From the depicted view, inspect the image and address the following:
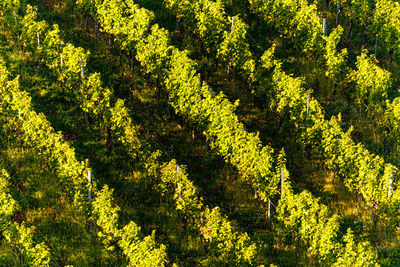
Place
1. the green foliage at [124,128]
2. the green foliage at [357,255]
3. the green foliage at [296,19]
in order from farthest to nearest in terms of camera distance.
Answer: the green foliage at [296,19], the green foliage at [124,128], the green foliage at [357,255]

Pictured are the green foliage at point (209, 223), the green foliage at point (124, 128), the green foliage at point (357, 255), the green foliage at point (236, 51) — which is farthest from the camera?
the green foliage at point (236, 51)

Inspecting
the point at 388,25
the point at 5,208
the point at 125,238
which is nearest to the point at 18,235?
the point at 5,208

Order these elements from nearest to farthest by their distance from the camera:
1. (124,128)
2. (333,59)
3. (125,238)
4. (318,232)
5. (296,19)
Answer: (125,238) → (318,232) → (124,128) → (333,59) → (296,19)

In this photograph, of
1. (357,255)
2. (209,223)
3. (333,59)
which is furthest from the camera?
(333,59)

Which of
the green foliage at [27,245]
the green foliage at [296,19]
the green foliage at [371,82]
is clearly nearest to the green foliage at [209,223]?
the green foliage at [27,245]

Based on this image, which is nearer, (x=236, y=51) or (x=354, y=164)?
(x=354, y=164)

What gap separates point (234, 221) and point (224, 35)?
40.9ft

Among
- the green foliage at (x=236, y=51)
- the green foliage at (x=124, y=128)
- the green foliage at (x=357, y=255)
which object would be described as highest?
the green foliage at (x=236, y=51)

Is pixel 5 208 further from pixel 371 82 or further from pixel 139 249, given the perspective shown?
pixel 371 82

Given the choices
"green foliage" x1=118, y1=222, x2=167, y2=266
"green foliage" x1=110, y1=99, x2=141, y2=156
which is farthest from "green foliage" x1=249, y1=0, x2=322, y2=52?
"green foliage" x1=118, y1=222, x2=167, y2=266

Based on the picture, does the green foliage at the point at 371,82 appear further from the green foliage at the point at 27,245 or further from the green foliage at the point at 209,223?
the green foliage at the point at 27,245

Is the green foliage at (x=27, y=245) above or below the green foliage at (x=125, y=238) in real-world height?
below

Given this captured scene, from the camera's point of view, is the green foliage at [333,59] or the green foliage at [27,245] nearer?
the green foliage at [27,245]

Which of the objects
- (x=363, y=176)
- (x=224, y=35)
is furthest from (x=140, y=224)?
(x=224, y=35)
